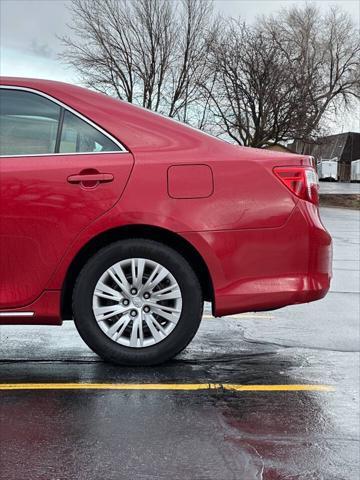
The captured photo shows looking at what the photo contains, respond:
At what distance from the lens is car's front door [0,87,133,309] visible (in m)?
3.41

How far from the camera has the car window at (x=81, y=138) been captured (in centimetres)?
354

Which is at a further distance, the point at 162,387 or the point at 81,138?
the point at 81,138

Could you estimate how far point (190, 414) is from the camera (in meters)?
3.11

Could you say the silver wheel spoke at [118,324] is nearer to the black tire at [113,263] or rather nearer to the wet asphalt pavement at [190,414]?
the black tire at [113,263]

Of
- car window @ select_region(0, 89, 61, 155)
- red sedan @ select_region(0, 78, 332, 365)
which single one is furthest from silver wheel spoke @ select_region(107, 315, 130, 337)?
car window @ select_region(0, 89, 61, 155)

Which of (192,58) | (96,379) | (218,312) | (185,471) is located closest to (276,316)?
(218,312)

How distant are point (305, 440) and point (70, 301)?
1.68m

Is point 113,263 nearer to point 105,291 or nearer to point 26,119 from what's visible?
point 105,291

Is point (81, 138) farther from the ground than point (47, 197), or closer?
farther from the ground

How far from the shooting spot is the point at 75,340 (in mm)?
4402

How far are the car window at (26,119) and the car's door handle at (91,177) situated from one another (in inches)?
12.6

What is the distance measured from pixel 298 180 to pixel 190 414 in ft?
5.23

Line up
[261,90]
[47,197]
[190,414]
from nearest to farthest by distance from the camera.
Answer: [190,414] → [47,197] → [261,90]

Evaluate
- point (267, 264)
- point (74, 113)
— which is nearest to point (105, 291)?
point (267, 264)
